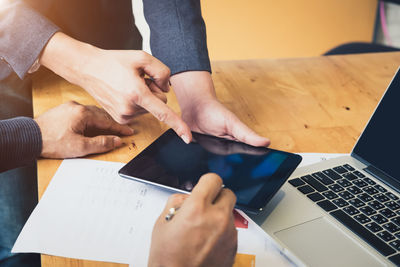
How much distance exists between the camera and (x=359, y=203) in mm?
607

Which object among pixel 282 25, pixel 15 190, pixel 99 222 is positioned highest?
pixel 99 222

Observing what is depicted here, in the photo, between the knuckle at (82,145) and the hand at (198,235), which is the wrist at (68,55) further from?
the hand at (198,235)

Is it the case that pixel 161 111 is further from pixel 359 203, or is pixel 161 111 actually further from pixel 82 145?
pixel 359 203

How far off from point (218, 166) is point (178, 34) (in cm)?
44

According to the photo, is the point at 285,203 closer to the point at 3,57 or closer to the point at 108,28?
the point at 3,57

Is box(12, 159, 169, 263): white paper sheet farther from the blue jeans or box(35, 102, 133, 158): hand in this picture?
the blue jeans

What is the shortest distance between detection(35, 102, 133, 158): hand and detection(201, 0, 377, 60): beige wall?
5.86 feet

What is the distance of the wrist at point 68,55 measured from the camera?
75 cm

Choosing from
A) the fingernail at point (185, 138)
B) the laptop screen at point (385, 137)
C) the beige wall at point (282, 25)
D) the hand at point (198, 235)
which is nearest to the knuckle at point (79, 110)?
the fingernail at point (185, 138)

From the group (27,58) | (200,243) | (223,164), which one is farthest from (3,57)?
(200,243)

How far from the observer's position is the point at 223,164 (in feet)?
2.15

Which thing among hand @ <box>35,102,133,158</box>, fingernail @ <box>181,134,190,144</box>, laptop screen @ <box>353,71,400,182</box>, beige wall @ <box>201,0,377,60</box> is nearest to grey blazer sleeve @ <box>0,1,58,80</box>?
hand @ <box>35,102,133,158</box>

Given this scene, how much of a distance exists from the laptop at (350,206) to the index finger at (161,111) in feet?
0.69

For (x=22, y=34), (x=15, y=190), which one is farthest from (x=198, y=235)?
(x=15, y=190)
